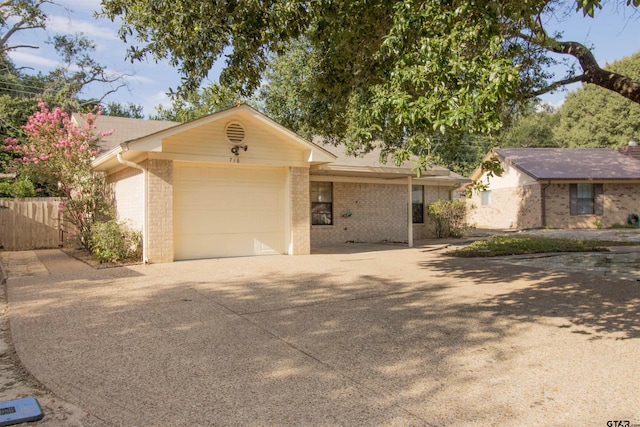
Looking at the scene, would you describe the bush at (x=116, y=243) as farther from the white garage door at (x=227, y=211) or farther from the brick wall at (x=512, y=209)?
the brick wall at (x=512, y=209)

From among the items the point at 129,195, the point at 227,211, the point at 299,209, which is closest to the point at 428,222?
the point at 299,209

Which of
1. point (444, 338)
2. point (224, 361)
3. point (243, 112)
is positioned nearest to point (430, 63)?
point (444, 338)

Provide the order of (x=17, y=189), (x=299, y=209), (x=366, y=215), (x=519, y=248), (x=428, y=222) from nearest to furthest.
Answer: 1. (x=299, y=209)
2. (x=519, y=248)
3. (x=366, y=215)
4. (x=17, y=189)
5. (x=428, y=222)

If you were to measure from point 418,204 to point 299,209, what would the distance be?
7621 millimetres

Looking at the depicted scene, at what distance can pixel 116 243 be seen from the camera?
11.1 m

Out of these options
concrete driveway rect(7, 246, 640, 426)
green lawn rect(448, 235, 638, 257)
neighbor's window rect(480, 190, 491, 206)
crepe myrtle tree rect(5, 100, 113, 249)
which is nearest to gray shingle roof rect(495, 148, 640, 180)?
neighbor's window rect(480, 190, 491, 206)

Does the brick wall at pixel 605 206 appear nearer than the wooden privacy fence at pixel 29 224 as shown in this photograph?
No

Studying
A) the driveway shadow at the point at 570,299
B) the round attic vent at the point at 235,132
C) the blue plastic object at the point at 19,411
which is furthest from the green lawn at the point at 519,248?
the blue plastic object at the point at 19,411

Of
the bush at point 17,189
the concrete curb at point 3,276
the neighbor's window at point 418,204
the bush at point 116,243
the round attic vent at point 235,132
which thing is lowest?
the concrete curb at point 3,276

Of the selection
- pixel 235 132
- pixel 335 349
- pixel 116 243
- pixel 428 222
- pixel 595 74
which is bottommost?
pixel 335 349

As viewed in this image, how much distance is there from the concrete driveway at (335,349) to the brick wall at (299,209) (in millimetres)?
4131

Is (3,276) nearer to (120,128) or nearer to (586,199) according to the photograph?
(120,128)

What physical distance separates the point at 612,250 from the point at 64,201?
16.9m

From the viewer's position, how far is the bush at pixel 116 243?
36.3 ft
